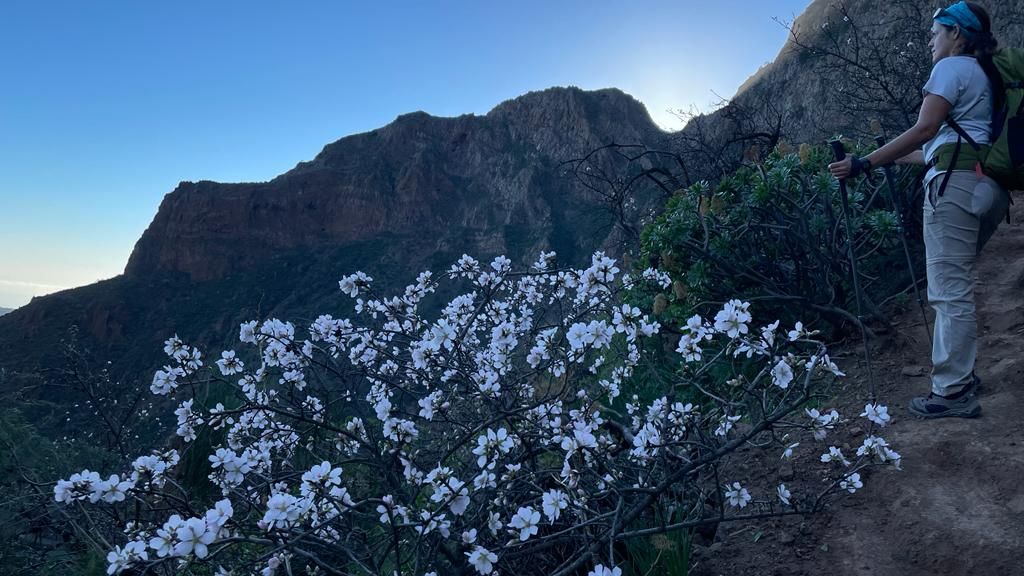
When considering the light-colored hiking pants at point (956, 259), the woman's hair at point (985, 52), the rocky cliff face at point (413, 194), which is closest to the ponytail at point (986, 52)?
the woman's hair at point (985, 52)

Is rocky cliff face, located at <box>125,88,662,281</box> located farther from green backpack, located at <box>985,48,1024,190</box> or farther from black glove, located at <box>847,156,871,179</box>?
green backpack, located at <box>985,48,1024,190</box>

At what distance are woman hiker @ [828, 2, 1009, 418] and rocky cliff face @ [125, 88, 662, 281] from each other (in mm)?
36420

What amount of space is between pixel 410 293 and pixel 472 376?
95 centimetres

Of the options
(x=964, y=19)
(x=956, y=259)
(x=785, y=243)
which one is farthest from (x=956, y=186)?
(x=785, y=243)

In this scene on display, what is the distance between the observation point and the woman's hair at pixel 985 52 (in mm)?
2756

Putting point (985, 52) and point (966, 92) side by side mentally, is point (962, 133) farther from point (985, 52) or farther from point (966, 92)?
point (985, 52)

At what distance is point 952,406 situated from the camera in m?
2.86

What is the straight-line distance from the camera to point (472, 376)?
117 inches

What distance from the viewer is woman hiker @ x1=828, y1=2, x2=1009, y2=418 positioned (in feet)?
9.02

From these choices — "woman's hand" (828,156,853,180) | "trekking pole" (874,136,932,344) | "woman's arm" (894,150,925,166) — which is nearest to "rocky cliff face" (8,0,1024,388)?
"trekking pole" (874,136,932,344)

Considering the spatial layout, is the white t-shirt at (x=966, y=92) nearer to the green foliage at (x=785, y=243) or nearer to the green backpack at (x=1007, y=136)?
the green backpack at (x=1007, y=136)

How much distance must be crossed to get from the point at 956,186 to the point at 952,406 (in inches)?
42.9

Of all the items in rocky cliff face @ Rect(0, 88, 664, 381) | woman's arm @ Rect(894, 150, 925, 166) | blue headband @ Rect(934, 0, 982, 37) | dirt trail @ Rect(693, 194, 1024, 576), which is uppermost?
rocky cliff face @ Rect(0, 88, 664, 381)

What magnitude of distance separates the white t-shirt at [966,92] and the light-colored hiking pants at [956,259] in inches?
8.8
